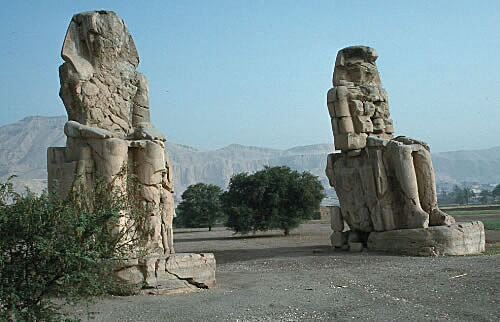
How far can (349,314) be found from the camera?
19.6ft

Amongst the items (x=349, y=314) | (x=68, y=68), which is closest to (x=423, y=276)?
(x=349, y=314)

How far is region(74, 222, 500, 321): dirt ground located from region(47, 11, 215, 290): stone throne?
0.41 m

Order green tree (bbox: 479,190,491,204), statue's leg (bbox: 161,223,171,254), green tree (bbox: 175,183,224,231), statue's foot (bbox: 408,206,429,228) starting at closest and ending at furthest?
statue's leg (bbox: 161,223,171,254)
statue's foot (bbox: 408,206,429,228)
green tree (bbox: 175,183,224,231)
green tree (bbox: 479,190,491,204)

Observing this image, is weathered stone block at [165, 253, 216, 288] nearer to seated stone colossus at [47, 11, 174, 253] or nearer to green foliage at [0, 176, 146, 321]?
seated stone colossus at [47, 11, 174, 253]

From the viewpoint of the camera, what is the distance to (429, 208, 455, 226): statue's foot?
1146 centimetres

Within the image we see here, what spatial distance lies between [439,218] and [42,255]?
30.0 feet

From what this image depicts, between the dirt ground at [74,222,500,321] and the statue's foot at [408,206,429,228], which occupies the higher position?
the statue's foot at [408,206,429,228]

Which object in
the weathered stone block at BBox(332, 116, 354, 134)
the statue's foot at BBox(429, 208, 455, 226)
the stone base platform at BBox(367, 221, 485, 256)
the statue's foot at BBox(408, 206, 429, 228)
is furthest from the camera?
the weathered stone block at BBox(332, 116, 354, 134)

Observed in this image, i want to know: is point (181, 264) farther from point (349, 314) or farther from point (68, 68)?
point (68, 68)

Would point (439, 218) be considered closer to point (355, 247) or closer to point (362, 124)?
point (355, 247)

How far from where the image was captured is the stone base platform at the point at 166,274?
712 cm

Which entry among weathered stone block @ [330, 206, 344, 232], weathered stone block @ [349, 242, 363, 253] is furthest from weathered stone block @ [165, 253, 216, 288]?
weathered stone block @ [330, 206, 344, 232]

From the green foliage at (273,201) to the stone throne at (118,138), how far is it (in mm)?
14457

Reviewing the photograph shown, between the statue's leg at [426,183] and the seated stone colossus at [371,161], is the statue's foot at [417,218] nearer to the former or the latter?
the seated stone colossus at [371,161]
